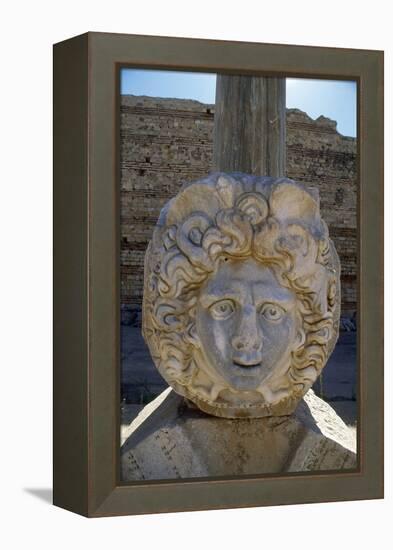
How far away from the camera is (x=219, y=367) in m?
9.44

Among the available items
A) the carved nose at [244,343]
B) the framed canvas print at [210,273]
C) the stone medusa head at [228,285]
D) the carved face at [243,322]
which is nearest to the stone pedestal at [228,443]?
the framed canvas print at [210,273]

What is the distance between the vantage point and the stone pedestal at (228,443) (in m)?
9.45

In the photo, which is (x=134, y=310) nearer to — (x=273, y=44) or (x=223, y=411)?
(x=223, y=411)

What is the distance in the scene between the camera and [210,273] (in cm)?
943

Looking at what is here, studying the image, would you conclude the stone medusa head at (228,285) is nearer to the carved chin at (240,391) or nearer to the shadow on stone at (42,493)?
the carved chin at (240,391)

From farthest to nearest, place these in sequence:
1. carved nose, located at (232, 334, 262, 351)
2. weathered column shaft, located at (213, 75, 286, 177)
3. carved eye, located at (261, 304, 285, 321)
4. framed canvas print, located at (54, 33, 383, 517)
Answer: weathered column shaft, located at (213, 75, 286, 177) → carved eye, located at (261, 304, 285, 321) → carved nose, located at (232, 334, 262, 351) → framed canvas print, located at (54, 33, 383, 517)

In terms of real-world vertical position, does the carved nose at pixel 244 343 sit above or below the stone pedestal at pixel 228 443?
above

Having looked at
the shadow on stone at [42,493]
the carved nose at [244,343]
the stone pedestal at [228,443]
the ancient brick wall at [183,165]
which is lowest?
the shadow on stone at [42,493]

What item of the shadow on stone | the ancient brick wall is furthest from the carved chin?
the shadow on stone

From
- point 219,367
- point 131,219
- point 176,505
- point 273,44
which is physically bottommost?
point 176,505

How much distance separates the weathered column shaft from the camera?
9641 millimetres

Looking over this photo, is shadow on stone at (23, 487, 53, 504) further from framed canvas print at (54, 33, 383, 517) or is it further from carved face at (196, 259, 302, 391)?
carved face at (196, 259, 302, 391)

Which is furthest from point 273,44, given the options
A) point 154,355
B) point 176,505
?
point 176,505

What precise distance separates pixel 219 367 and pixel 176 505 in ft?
2.33
